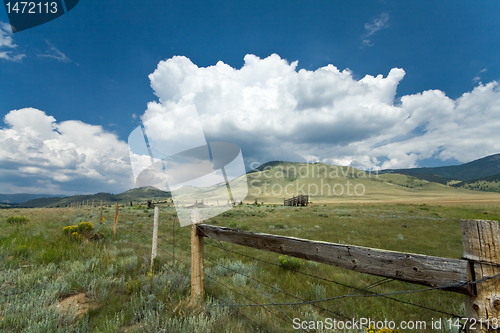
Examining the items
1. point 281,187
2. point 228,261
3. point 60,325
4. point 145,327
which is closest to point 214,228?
point 145,327

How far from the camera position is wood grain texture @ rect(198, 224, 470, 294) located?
1954 millimetres

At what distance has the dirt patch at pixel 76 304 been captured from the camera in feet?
12.6

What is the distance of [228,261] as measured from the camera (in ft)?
26.0

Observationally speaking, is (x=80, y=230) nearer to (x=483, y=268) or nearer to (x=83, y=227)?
(x=83, y=227)

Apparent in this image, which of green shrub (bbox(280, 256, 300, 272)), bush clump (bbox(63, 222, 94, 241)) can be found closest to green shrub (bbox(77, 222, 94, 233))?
bush clump (bbox(63, 222, 94, 241))

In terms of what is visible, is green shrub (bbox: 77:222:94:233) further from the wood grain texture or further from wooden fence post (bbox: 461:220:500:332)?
wooden fence post (bbox: 461:220:500:332)

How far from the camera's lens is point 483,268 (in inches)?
72.2

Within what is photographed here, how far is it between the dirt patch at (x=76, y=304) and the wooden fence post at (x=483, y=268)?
5.35 metres

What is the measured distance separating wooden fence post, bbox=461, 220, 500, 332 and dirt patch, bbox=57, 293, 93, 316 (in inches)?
210

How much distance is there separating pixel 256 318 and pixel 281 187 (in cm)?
18096

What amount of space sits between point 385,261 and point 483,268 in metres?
0.72

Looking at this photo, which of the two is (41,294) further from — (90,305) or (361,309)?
(361,309)

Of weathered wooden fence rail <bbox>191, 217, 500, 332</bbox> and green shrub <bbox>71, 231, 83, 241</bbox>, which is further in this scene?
green shrub <bbox>71, 231, 83, 241</bbox>

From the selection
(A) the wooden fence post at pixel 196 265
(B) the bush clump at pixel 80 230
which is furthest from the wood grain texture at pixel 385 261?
(B) the bush clump at pixel 80 230
